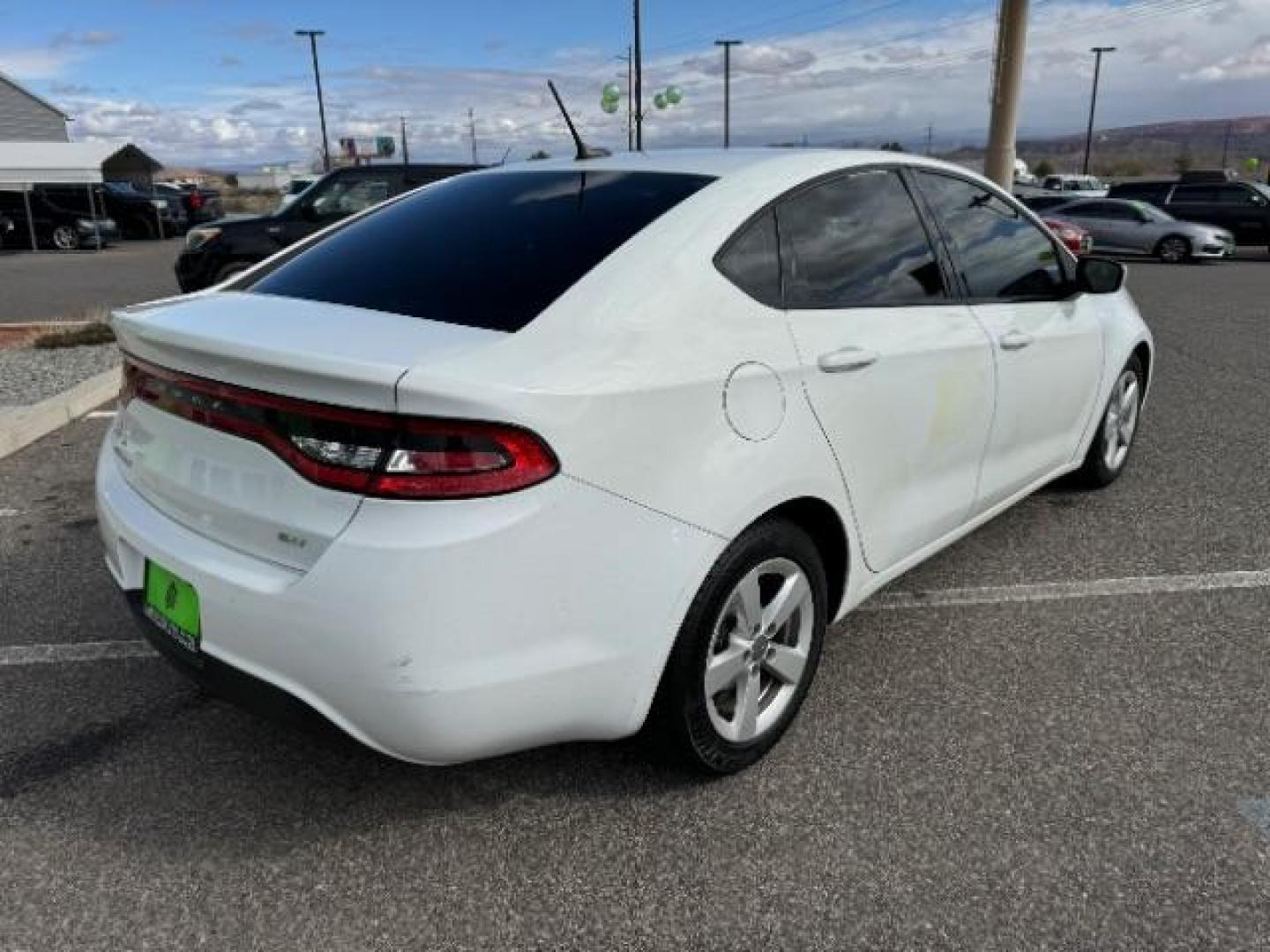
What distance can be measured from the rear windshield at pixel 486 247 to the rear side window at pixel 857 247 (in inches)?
12.8

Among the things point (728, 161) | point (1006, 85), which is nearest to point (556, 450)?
point (728, 161)

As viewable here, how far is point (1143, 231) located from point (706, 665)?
2084 cm

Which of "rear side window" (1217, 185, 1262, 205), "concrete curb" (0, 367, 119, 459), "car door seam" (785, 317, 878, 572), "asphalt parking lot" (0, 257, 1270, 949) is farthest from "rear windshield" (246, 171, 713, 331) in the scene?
"rear side window" (1217, 185, 1262, 205)

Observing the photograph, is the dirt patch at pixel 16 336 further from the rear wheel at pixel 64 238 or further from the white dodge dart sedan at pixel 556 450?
the rear wheel at pixel 64 238

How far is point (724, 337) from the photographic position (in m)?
2.35

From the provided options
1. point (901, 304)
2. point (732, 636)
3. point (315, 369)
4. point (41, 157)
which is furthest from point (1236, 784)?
point (41, 157)

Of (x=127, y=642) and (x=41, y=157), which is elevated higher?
(x=41, y=157)

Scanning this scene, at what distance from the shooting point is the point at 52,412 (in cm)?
618

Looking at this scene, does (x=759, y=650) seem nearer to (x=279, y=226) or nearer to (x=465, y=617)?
(x=465, y=617)

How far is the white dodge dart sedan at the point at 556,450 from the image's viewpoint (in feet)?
6.41

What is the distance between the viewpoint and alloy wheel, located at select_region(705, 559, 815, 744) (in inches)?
97.3

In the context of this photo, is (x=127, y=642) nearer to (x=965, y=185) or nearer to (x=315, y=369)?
(x=315, y=369)

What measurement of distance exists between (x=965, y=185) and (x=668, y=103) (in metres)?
35.0

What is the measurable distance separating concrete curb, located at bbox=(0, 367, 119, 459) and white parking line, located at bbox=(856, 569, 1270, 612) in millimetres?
4925
